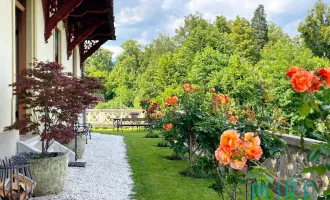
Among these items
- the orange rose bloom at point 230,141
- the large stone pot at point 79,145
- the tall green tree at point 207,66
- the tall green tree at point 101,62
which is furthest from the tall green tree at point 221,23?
the orange rose bloom at point 230,141

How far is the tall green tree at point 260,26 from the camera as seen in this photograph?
111ft

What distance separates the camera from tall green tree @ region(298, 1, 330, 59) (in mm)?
22956

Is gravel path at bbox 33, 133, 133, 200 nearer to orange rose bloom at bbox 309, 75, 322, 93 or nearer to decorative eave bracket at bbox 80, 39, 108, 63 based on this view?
orange rose bloom at bbox 309, 75, 322, 93

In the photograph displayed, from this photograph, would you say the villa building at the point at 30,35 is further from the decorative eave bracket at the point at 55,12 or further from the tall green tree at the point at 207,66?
the tall green tree at the point at 207,66

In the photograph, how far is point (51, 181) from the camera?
429 centimetres

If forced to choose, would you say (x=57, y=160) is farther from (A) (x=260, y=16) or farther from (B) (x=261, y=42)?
(A) (x=260, y=16)

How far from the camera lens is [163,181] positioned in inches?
210

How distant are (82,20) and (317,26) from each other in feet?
59.7

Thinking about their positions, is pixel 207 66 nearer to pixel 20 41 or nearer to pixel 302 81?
pixel 20 41

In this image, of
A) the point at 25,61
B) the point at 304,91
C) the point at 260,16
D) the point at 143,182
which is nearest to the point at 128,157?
the point at 143,182

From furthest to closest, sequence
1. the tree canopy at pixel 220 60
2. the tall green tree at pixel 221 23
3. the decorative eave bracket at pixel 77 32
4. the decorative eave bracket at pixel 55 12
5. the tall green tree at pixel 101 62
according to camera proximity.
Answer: the tall green tree at pixel 101 62, the tall green tree at pixel 221 23, the tree canopy at pixel 220 60, the decorative eave bracket at pixel 77 32, the decorative eave bracket at pixel 55 12

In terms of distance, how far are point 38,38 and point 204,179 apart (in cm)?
386

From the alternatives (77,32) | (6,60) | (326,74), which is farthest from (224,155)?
(77,32)

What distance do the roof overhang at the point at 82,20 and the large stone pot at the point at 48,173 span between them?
3.46m
